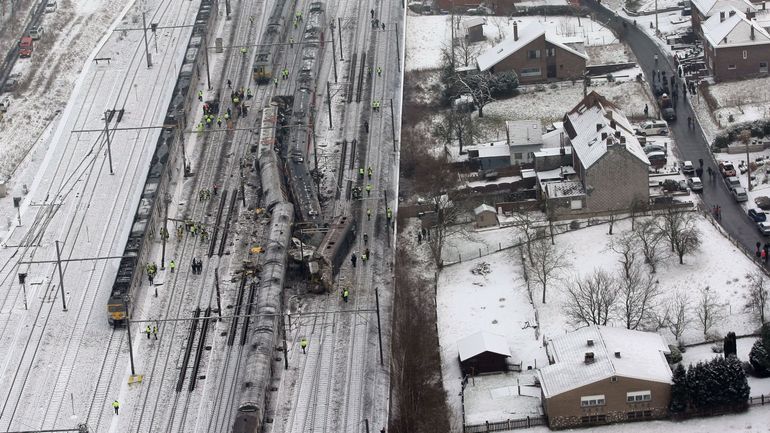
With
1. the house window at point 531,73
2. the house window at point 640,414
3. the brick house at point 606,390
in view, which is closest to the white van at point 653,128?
the house window at point 531,73

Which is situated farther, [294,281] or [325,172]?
[325,172]

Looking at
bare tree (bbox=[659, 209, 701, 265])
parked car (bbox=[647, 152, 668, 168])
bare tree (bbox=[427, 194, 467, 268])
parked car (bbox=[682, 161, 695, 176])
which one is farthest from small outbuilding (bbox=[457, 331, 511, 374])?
parked car (bbox=[647, 152, 668, 168])

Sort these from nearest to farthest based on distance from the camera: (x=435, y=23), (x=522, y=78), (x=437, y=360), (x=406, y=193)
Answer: (x=437, y=360), (x=406, y=193), (x=522, y=78), (x=435, y=23)

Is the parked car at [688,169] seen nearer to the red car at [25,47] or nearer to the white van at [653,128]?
the white van at [653,128]

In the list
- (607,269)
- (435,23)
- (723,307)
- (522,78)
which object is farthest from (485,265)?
(435,23)

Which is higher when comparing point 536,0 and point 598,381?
point 536,0

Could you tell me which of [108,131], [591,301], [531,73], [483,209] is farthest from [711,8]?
[591,301]

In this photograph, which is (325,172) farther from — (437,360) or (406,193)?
(437,360)
